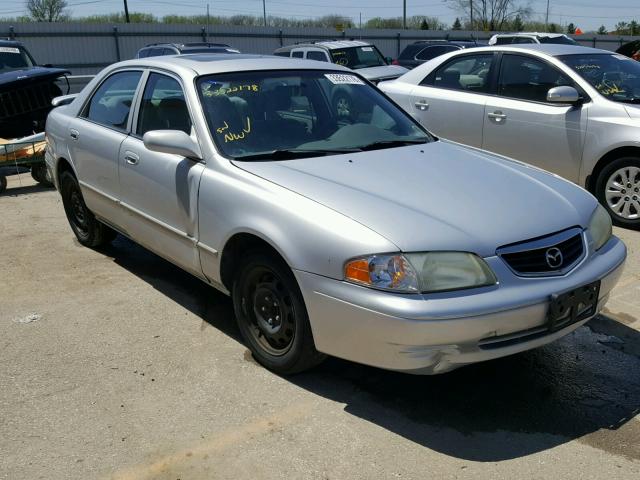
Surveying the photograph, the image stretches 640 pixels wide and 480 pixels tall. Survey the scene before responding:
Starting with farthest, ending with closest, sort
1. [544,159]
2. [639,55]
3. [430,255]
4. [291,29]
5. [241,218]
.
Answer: [291,29], [639,55], [544,159], [241,218], [430,255]

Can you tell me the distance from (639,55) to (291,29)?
16751 millimetres

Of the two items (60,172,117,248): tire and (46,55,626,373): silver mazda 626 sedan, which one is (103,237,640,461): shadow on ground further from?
(60,172,117,248): tire

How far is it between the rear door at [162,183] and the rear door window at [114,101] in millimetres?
222

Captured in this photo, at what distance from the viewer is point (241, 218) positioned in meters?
3.60

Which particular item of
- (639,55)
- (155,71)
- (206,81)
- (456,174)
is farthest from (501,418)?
(639,55)

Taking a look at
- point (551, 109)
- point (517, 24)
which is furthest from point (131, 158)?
point (517, 24)

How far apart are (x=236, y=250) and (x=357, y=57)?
1197 cm

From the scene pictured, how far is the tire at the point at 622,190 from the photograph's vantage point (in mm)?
6148

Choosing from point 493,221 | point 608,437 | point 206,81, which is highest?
point 206,81

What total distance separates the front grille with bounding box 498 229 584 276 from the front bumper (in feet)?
0.17

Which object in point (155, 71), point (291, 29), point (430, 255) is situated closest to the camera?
point (430, 255)

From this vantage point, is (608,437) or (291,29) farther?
(291,29)

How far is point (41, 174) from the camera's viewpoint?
879 cm

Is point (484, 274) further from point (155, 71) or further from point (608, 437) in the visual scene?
point (155, 71)
